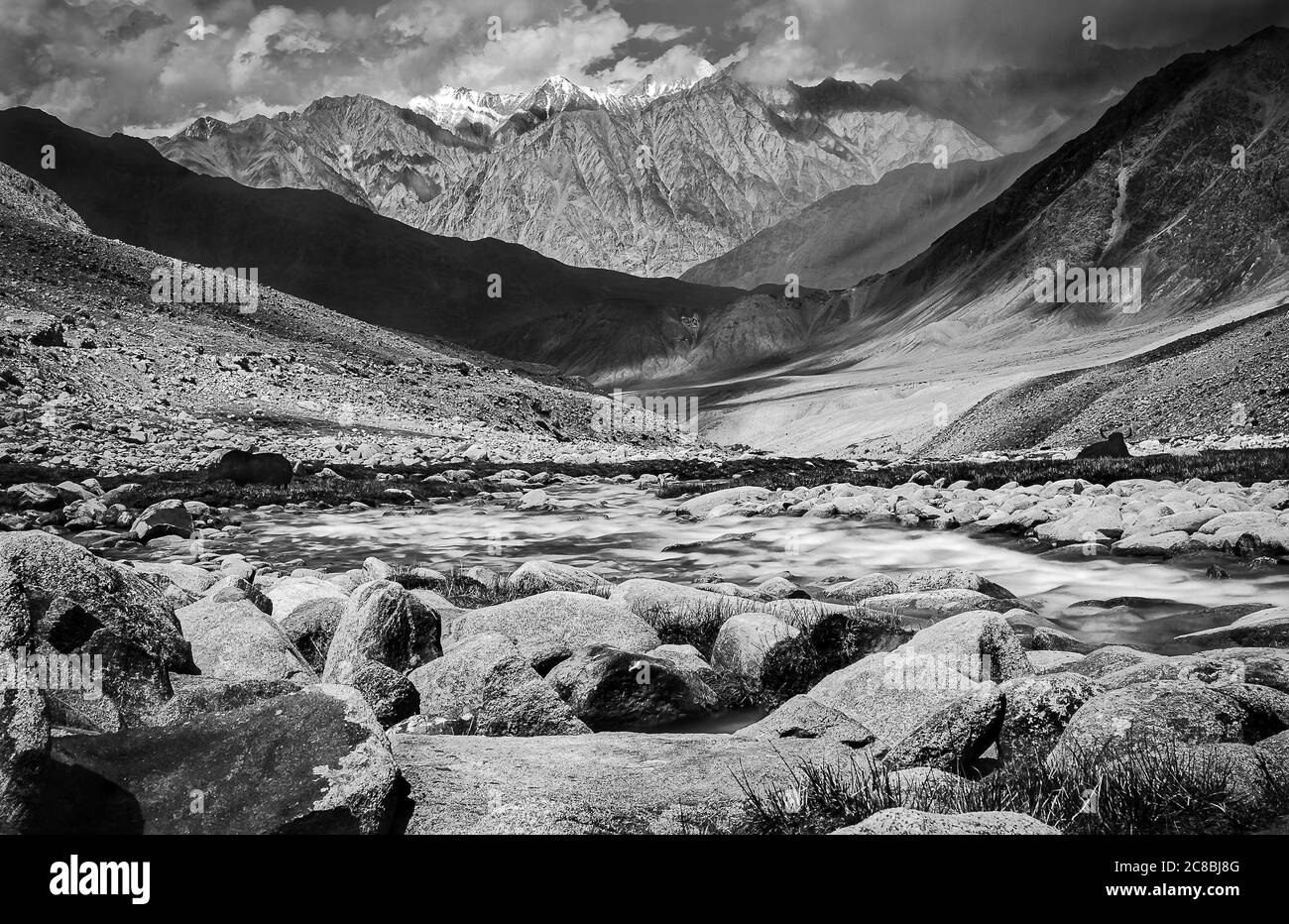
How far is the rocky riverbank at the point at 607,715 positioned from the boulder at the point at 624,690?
2 cm

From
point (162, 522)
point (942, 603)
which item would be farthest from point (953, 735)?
point (162, 522)

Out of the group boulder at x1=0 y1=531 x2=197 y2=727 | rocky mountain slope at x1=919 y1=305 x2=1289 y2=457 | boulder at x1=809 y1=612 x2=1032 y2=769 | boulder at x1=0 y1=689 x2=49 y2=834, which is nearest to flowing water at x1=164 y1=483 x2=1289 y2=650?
boulder at x1=809 y1=612 x2=1032 y2=769

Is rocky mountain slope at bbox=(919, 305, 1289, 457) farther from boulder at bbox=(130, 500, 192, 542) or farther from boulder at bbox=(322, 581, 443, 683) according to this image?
boulder at bbox=(322, 581, 443, 683)

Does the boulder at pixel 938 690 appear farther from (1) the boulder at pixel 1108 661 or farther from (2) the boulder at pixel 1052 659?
(1) the boulder at pixel 1108 661

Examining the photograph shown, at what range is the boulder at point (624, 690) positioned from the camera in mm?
7262

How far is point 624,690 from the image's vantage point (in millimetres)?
7355

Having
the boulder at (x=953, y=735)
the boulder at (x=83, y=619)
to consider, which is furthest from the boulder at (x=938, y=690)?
the boulder at (x=83, y=619)

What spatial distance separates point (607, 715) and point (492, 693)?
1.02 m

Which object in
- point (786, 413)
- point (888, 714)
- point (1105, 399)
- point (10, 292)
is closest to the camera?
point (888, 714)

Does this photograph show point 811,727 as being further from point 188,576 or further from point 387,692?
point 188,576
